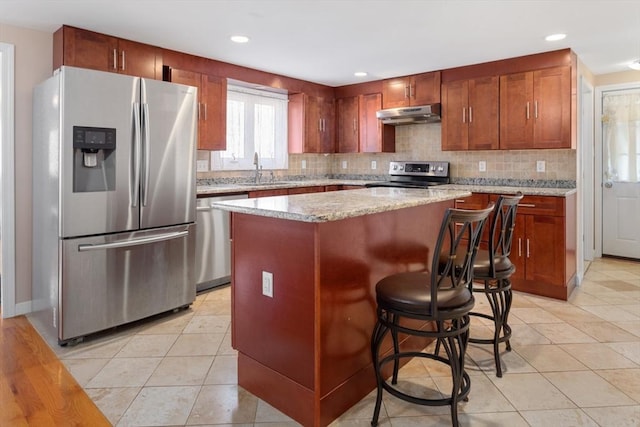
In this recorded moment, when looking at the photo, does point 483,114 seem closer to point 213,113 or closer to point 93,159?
point 213,113

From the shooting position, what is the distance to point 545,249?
3.80 meters

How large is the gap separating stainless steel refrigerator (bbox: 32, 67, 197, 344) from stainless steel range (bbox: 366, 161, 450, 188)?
256cm

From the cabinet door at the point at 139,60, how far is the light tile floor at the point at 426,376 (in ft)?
6.85

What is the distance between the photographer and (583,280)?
4.34 meters

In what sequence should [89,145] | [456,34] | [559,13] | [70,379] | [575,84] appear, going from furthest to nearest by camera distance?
[575,84] < [456,34] < [559,13] < [89,145] < [70,379]

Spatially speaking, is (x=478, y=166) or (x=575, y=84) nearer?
(x=575, y=84)

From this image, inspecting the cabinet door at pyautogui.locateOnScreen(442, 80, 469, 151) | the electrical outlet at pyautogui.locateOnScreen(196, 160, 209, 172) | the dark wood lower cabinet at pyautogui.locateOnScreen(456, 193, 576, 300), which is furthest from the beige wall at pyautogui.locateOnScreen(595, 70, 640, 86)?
the electrical outlet at pyautogui.locateOnScreen(196, 160, 209, 172)

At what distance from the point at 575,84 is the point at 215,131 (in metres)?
3.47

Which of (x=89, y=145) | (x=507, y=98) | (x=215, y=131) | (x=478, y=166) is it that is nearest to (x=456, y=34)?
(x=507, y=98)

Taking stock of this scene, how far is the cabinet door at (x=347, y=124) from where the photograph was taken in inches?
220

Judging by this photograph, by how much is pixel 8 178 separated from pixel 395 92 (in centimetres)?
397

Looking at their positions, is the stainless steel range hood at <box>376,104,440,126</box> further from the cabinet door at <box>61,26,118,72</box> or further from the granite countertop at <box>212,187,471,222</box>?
the cabinet door at <box>61,26,118,72</box>

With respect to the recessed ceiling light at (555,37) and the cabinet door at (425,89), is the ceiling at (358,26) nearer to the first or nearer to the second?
the recessed ceiling light at (555,37)

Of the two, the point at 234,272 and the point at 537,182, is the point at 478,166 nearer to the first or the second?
the point at 537,182
